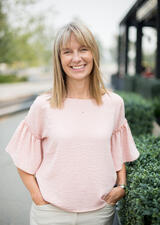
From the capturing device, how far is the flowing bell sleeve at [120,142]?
2035mm

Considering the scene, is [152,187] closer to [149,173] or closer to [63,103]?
[149,173]

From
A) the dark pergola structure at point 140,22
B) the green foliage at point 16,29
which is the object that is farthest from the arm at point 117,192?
the green foliage at point 16,29

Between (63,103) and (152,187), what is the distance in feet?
2.49

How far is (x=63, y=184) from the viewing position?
5.92 ft

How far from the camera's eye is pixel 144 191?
5.67 ft

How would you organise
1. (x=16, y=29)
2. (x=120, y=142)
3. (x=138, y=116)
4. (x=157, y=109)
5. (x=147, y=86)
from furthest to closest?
(x=16, y=29)
(x=147, y=86)
(x=157, y=109)
(x=138, y=116)
(x=120, y=142)

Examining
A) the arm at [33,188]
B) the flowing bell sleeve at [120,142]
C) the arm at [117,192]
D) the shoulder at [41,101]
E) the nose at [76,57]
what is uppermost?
the nose at [76,57]

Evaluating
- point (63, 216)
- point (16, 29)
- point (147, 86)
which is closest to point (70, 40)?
point (63, 216)

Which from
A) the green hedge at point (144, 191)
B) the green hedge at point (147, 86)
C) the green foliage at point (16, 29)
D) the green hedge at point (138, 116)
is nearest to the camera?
the green hedge at point (144, 191)

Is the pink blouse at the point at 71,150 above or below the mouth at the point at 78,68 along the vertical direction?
below

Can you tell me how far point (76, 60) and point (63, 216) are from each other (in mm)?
979

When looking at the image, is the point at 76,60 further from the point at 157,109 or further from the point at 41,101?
the point at 157,109

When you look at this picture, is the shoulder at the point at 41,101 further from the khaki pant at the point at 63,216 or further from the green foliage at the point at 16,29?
the green foliage at the point at 16,29

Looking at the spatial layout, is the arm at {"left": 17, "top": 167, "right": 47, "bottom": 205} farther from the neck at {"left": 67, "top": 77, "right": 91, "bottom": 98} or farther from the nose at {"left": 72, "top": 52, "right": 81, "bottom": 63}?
the nose at {"left": 72, "top": 52, "right": 81, "bottom": 63}
